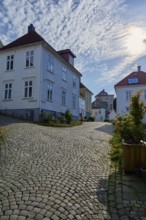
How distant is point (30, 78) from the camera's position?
67.8 ft

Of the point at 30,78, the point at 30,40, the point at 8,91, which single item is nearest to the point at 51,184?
the point at 30,78

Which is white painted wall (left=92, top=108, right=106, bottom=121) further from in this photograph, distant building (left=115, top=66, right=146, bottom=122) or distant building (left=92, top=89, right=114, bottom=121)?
distant building (left=115, top=66, right=146, bottom=122)

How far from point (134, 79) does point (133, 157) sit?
35206 mm

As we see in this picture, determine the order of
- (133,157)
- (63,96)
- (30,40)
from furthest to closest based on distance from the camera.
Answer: (63,96)
(30,40)
(133,157)

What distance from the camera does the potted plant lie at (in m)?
6.06

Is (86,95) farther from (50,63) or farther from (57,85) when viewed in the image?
(50,63)

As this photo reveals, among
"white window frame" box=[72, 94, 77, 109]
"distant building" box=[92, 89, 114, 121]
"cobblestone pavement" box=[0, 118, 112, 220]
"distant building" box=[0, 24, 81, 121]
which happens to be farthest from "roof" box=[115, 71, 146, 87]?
"distant building" box=[92, 89, 114, 121]

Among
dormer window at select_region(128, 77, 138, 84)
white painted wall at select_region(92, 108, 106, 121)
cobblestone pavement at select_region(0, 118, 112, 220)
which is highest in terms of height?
dormer window at select_region(128, 77, 138, 84)

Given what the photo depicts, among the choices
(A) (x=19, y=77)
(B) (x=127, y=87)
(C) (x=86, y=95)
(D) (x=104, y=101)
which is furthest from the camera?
(D) (x=104, y=101)

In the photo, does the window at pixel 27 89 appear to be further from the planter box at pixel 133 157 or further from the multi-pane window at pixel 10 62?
the planter box at pixel 133 157

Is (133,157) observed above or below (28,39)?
below

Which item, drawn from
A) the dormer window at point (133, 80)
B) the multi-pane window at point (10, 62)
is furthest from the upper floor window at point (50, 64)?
the dormer window at point (133, 80)

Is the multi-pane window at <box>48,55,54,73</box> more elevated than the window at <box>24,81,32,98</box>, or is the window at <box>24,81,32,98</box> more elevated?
the multi-pane window at <box>48,55,54,73</box>

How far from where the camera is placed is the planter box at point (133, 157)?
603 centimetres
